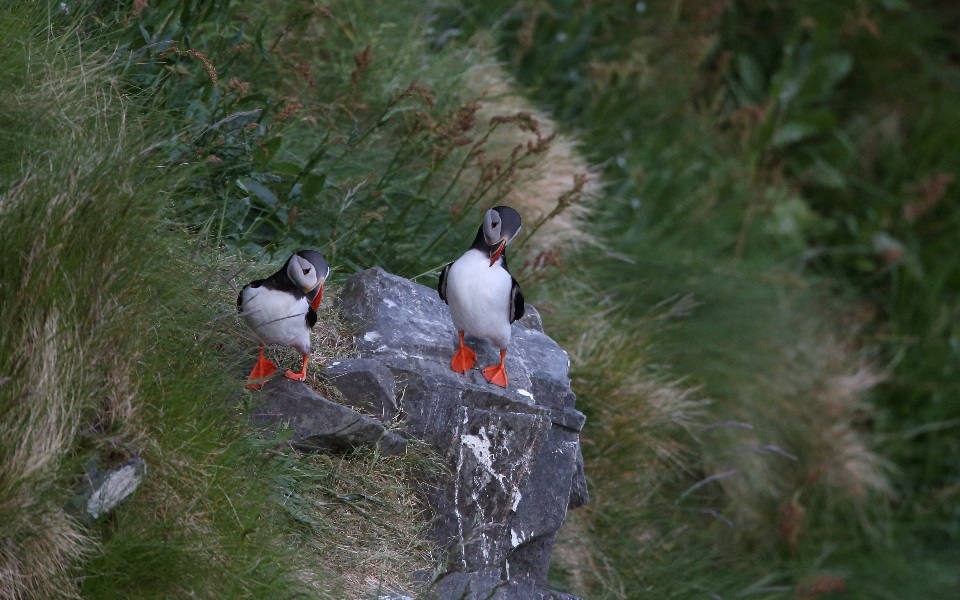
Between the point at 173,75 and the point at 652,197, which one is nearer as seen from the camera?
the point at 173,75

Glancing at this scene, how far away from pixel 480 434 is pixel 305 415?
0.70 metres

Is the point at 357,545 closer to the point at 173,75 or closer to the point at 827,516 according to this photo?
the point at 173,75

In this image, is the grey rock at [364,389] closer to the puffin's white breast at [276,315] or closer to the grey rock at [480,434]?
the grey rock at [480,434]

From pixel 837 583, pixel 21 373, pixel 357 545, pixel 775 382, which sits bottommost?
pixel 837 583

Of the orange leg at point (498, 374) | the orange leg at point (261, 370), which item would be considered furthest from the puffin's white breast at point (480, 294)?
the orange leg at point (261, 370)

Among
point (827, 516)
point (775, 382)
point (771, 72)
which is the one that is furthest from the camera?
point (771, 72)

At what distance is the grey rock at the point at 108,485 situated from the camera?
3.07 meters

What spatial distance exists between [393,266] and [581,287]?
1.48m

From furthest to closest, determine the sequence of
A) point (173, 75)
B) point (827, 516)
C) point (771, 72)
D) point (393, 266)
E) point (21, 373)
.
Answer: point (771, 72) → point (827, 516) → point (393, 266) → point (173, 75) → point (21, 373)

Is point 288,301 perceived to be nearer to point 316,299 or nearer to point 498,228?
point 316,299

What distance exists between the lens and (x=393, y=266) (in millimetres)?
5109

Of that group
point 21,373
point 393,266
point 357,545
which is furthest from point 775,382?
point 21,373

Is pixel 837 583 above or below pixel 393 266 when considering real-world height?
below

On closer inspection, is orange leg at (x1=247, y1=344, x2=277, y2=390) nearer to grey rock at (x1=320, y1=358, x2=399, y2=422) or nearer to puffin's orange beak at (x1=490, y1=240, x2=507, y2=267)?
grey rock at (x1=320, y1=358, x2=399, y2=422)
